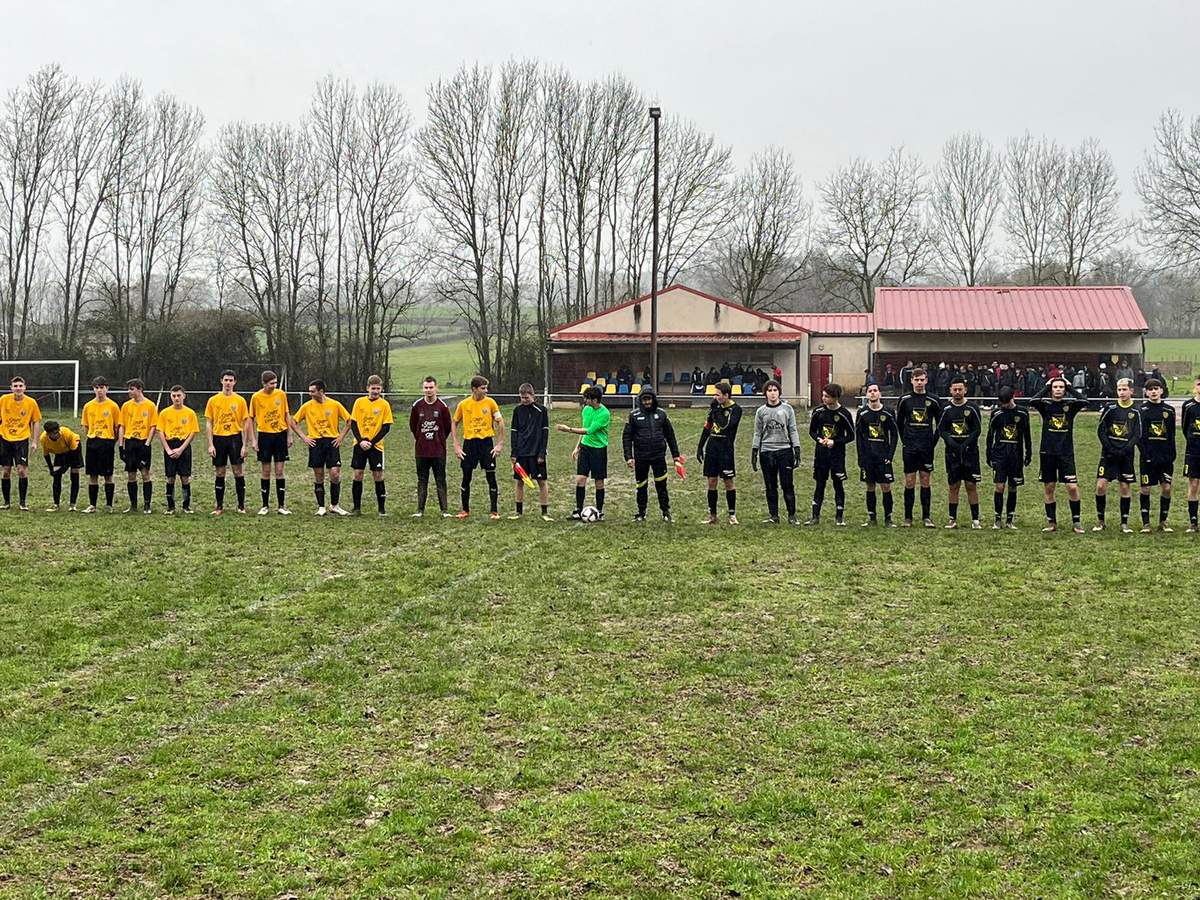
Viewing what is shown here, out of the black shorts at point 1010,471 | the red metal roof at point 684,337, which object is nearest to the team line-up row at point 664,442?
the black shorts at point 1010,471

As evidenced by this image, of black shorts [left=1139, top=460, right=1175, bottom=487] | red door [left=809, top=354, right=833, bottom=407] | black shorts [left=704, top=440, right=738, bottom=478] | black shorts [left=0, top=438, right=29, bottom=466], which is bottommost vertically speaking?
black shorts [left=1139, top=460, right=1175, bottom=487]

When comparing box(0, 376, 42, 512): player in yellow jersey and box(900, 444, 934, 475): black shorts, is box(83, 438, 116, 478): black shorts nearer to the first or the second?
box(0, 376, 42, 512): player in yellow jersey

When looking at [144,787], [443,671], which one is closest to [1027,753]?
[443,671]

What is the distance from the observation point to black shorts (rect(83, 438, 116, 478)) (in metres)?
15.3

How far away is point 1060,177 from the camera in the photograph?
210ft

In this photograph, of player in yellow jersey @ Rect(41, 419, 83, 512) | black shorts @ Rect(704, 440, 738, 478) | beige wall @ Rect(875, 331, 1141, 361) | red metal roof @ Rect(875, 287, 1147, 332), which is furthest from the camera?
beige wall @ Rect(875, 331, 1141, 361)

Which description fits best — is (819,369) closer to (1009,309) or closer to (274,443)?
(1009,309)

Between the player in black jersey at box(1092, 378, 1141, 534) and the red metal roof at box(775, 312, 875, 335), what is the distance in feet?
115

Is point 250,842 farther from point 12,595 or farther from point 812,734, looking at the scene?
point 12,595

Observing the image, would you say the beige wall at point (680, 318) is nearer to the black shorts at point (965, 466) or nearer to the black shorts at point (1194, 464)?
the black shorts at point (965, 466)

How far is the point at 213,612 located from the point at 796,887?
6272 mm

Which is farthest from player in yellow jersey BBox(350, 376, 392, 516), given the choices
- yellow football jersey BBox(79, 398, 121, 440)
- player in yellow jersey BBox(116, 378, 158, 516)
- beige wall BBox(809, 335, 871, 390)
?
beige wall BBox(809, 335, 871, 390)

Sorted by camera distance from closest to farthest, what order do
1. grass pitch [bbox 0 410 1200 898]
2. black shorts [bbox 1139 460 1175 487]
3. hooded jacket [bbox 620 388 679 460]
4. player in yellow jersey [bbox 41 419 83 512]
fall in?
grass pitch [bbox 0 410 1200 898] → black shorts [bbox 1139 460 1175 487] → hooded jacket [bbox 620 388 679 460] → player in yellow jersey [bbox 41 419 83 512]

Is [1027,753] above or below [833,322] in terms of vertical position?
below
